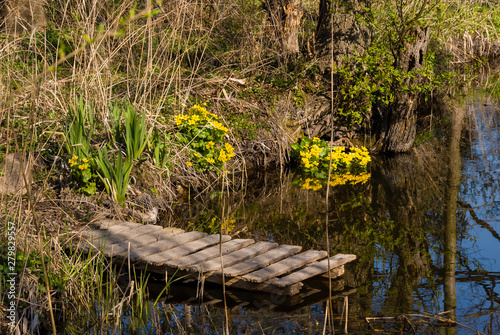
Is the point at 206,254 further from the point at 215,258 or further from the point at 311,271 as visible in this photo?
the point at 311,271

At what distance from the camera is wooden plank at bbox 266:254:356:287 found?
3979 mm

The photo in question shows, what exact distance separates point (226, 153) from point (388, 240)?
2.34 metres

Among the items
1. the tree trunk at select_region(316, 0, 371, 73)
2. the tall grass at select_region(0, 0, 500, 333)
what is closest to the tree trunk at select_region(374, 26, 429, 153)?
the tree trunk at select_region(316, 0, 371, 73)

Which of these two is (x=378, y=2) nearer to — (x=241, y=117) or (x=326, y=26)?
(x=326, y=26)

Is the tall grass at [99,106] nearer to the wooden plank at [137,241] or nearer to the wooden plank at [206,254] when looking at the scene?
the wooden plank at [137,241]

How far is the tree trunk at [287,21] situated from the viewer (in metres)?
8.59

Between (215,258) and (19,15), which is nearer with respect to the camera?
(215,258)

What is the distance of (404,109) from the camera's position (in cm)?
797

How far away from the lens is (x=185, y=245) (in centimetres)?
461

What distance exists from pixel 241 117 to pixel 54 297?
437cm

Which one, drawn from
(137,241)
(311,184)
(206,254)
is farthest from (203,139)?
(206,254)

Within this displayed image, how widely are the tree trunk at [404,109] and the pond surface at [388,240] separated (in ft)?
0.88

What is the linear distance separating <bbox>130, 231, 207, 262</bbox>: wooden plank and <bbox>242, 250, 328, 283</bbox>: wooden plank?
811mm

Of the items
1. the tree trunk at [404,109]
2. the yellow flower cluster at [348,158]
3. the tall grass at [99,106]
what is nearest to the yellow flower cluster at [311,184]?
the yellow flower cluster at [348,158]
